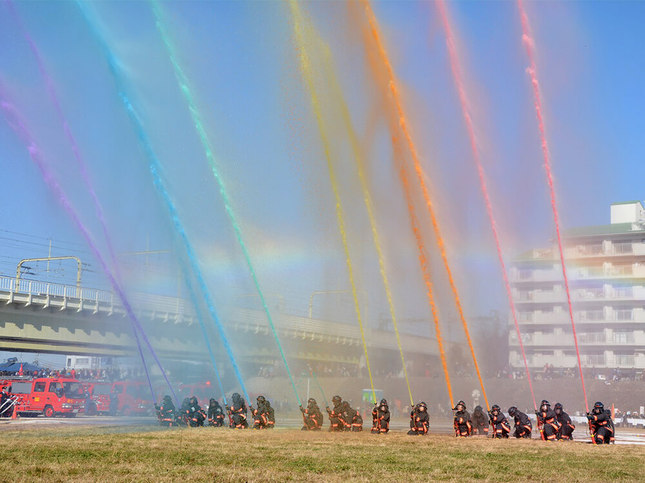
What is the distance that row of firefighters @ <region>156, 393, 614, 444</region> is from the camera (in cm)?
3491

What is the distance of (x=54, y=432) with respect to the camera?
107 ft

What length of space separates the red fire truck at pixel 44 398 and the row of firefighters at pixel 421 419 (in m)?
20.7

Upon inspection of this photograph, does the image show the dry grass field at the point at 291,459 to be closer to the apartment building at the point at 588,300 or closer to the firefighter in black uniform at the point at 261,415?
the firefighter in black uniform at the point at 261,415

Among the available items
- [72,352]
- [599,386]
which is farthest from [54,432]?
[599,386]

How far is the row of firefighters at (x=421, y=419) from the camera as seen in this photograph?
34906 millimetres

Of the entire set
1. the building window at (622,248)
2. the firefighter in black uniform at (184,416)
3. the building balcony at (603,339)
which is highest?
the building window at (622,248)

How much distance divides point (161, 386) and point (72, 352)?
517 inches

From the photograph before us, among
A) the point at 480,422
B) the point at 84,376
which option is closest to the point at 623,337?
the point at 480,422

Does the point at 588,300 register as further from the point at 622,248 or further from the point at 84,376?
the point at 84,376

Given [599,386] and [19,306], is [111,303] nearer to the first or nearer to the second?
[19,306]

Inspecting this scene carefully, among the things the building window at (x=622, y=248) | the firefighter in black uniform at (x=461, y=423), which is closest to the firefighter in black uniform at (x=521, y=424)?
the firefighter in black uniform at (x=461, y=423)

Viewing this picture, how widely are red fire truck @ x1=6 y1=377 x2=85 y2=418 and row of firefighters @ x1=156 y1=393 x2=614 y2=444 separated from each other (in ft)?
67.8

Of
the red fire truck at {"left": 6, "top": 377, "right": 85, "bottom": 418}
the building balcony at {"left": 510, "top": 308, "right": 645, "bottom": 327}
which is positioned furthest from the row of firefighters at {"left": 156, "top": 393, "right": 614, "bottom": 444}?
the building balcony at {"left": 510, "top": 308, "right": 645, "bottom": 327}

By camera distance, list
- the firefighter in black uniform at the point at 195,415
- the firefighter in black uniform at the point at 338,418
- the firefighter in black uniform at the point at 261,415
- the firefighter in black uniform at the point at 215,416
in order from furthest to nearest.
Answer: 1. the firefighter in black uniform at the point at 215,416
2. the firefighter in black uniform at the point at 195,415
3. the firefighter in black uniform at the point at 261,415
4. the firefighter in black uniform at the point at 338,418
